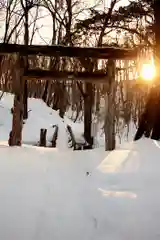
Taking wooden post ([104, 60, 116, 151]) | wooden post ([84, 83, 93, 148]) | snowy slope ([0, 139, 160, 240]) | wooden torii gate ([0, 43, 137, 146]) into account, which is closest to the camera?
snowy slope ([0, 139, 160, 240])

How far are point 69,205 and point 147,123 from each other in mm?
3467

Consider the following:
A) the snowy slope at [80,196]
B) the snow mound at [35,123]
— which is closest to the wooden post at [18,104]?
the snowy slope at [80,196]

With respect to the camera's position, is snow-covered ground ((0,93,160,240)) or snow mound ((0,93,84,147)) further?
snow mound ((0,93,84,147))

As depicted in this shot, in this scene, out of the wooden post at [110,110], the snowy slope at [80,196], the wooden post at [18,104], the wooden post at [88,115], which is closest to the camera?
the snowy slope at [80,196]

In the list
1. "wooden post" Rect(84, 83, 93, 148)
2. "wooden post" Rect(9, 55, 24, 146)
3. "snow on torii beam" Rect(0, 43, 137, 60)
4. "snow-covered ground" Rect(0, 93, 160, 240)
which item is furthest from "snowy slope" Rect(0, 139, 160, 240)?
"wooden post" Rect(84, 83, 93, 148)

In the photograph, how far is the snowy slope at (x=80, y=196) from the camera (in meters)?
4.71

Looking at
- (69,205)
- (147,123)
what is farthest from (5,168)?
(147,123)

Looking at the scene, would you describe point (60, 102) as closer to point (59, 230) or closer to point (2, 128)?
point (2, 128)

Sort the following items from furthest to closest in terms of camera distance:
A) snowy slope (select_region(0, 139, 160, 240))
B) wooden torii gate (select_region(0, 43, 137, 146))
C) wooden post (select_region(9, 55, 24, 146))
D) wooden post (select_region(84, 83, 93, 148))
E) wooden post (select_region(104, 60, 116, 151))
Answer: wooden post (select_region(84, 83, 93, 148))
wooden post (select_region(104, 60, 116, 151))
wooden post (select_region(9, 55, 24, 146))
wooden torii gate (select_region(0, 43, 137, 146))
snowy slope (select_region(0, 139, 160, 240))

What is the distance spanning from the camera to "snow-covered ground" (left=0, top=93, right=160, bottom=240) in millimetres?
4711

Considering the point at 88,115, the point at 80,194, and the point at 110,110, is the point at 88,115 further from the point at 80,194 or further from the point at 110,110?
the point at 80,194

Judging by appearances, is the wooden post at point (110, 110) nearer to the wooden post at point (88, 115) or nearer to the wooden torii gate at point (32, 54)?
the wooden torii gate at point (32, 54)

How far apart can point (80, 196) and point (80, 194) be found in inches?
2.2

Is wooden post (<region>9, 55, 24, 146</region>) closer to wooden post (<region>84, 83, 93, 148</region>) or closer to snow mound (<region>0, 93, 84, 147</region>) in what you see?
snow mound (<region>0, 93, 84, 147</region>)
